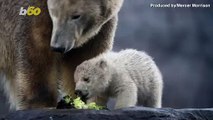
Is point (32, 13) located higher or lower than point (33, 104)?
higher

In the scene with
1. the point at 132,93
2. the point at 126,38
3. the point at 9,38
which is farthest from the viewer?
the point at 126,38

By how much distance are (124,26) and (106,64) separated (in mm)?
742

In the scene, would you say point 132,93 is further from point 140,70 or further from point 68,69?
point 68,69

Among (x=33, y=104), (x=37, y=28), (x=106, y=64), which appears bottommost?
(x=33, y=104)

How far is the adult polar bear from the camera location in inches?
122

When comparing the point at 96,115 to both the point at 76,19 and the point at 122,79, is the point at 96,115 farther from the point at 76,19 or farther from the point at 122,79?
the point at 76,19

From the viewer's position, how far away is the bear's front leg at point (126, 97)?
2760 millimetres

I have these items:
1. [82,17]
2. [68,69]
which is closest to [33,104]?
[68,69]

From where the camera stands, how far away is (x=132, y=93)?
9.14ft

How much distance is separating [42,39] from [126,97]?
714 mm

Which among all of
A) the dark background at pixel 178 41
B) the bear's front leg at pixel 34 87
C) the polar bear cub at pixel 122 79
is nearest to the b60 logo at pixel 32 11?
the bear's front leg at pixel 34 87

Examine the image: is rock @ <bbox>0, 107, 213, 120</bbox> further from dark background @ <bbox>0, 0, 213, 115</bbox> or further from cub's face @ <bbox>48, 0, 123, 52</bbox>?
dark background @ <bbox>0, 0, 213, 115</bbox>

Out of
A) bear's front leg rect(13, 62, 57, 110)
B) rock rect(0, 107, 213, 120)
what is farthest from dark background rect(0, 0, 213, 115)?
rock rect(0, 107, 213, 120)

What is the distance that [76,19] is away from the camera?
3102 mm
